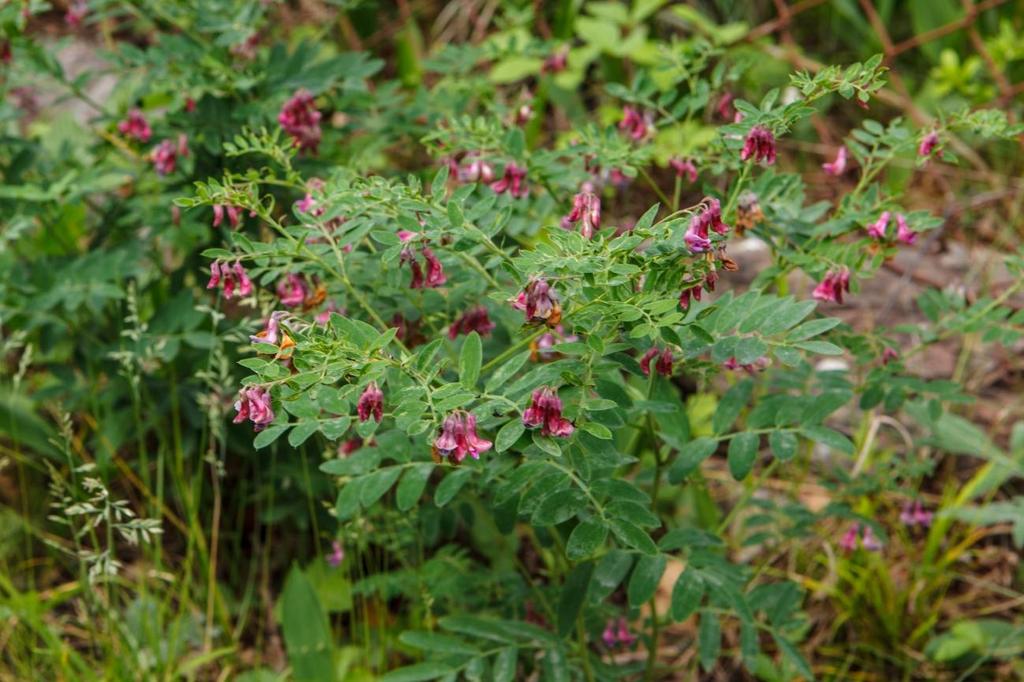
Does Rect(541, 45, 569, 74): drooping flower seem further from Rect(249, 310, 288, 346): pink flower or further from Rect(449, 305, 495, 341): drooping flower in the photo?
Rect(249, 310, 288, 346): pink flower

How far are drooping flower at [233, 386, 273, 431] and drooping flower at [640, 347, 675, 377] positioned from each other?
529 mm

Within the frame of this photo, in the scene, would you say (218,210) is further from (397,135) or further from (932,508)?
(932,508)

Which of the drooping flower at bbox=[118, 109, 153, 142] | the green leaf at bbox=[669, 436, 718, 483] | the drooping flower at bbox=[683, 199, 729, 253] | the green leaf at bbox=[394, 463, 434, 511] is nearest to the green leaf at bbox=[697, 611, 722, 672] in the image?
the green leaf at bbox=[669, 436, 718, 483]

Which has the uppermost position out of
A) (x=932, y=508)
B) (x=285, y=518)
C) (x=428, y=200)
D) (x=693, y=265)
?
(x=428, y=200)

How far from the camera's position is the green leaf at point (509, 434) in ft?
4.78

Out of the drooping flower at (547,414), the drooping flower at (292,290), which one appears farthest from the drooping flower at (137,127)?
the drooping flower at (547,414)

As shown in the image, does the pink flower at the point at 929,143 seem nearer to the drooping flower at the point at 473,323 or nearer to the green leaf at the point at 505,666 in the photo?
the drooping flower at the point at 473,323

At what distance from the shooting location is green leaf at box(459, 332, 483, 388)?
1.54 m

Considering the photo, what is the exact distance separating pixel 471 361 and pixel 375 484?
38 centimetres

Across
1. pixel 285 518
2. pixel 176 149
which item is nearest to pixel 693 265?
pixel 176 149

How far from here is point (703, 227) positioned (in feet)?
4.84

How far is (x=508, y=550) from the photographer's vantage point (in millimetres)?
2439

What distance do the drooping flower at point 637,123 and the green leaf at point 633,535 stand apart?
84cm

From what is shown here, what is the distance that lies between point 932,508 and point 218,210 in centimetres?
193
